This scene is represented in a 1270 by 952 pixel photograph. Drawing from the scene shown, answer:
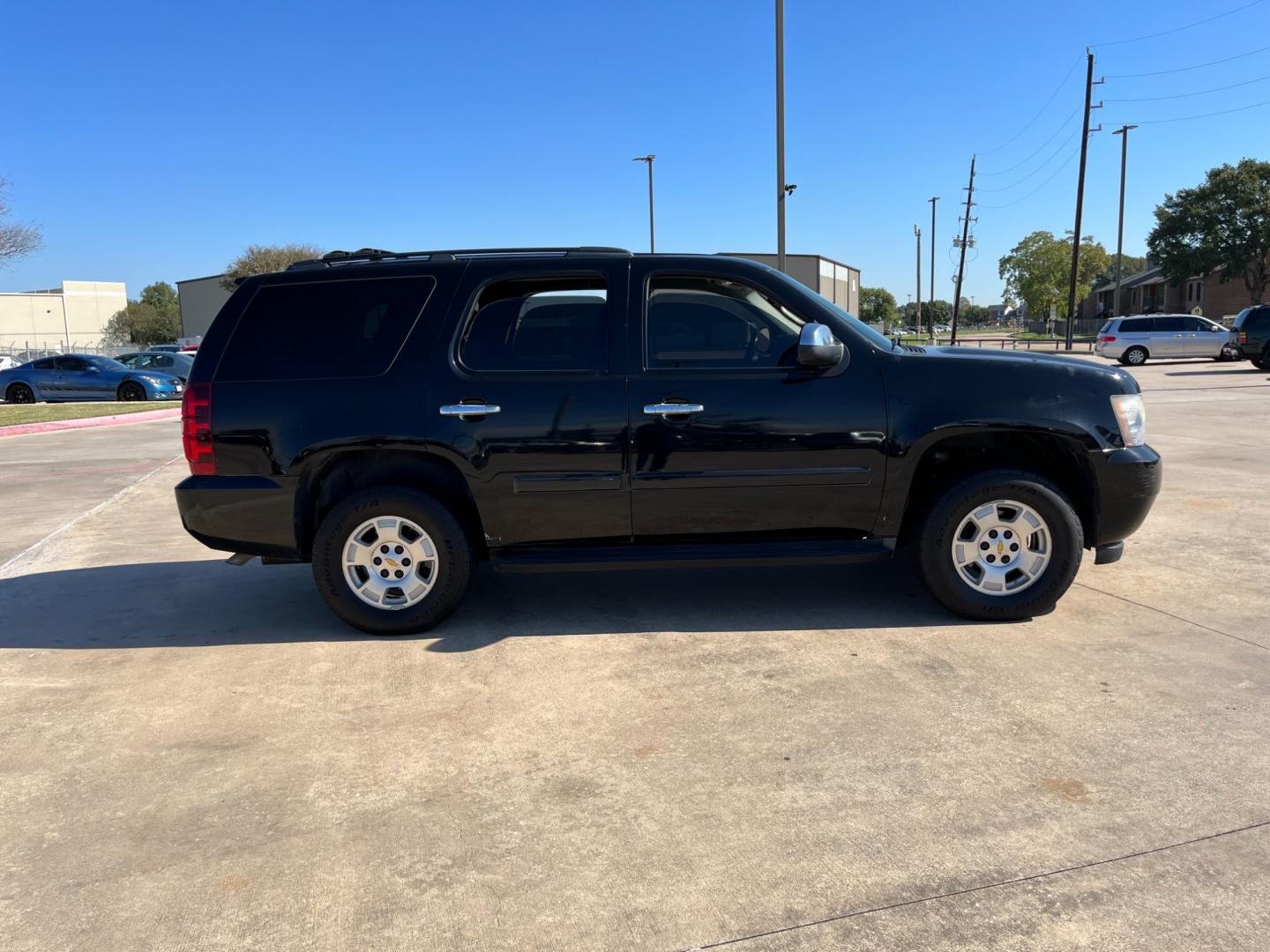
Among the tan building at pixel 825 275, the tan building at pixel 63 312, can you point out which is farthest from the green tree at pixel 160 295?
the tan building at pixel 825 275

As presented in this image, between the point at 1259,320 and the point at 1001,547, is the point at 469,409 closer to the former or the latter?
the point at 1001,547

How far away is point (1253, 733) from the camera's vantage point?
11.4ft

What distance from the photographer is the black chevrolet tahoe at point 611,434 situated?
4641mm

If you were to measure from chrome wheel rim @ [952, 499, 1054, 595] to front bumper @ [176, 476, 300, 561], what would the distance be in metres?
3.42

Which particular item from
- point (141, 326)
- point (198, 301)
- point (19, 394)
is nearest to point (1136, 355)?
point (19, 394)

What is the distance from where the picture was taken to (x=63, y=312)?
8488 cm

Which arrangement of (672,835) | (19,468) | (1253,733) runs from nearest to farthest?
(672,835), (1253,733), (19,468)

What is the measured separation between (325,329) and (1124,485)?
417 cm

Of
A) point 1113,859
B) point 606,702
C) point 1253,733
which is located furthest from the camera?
point 606,702

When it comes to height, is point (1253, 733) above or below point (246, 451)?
below

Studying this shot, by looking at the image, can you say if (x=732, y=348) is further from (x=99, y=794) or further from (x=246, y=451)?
(x=99, y=794)

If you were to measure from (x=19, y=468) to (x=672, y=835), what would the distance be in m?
12.2

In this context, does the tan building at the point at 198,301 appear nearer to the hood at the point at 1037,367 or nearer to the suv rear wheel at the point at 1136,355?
the suv rear wheel at the point at 1136,355

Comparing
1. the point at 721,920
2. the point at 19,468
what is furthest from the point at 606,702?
the point at 19,468
